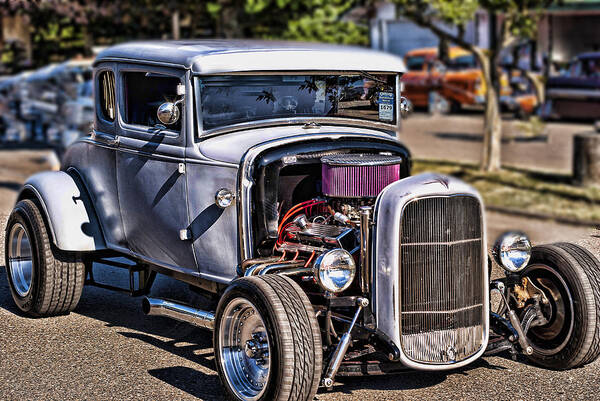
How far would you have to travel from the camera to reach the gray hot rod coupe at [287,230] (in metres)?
5.37

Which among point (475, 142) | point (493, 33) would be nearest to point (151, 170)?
point (493, 33)

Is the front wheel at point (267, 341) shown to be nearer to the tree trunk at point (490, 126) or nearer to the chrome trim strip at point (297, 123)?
the chrome trim strip at point (297, 123)

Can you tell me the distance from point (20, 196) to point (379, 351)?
11.5ft

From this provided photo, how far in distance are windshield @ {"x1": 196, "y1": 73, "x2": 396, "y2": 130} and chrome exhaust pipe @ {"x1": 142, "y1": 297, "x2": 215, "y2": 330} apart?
1160 mm

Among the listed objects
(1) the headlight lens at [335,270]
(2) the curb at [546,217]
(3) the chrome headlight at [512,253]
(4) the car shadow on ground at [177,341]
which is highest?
(1) the headlight lens at [335,270]

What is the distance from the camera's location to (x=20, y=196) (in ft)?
24.9

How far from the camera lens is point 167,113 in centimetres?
617

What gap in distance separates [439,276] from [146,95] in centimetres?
263

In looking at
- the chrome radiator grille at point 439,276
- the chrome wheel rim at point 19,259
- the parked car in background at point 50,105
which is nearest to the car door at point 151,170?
the chrome wheel rim at point 19,259

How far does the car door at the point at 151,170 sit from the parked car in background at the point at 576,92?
1847cm

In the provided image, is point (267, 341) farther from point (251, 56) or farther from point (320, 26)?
point (320, 26)

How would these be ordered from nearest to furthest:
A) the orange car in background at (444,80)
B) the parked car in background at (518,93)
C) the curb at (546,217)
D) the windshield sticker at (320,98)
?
the windshield sticker at (320,98), the curb at (546,217), the parked car in background at (518,93), the orange car in background at (444,80)

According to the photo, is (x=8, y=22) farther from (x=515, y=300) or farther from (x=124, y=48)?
(x=515, y=300)

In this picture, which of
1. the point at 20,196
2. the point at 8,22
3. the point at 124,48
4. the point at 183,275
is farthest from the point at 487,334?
the point at 8,22
